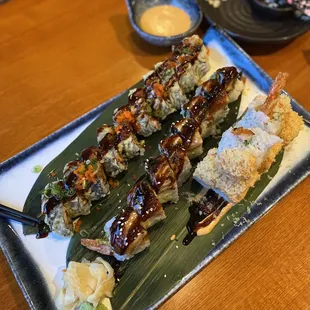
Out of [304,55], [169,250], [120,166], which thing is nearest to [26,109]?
[120,166]

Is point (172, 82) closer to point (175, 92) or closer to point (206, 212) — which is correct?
point (175, 92)

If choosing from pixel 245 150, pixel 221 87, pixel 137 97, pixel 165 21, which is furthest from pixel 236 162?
pixel 165 21

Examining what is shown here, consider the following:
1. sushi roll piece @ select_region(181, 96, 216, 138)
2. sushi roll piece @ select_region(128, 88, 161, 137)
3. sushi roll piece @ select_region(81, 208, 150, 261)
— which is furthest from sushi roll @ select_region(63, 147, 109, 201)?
sushi roll piece @ select_region(181, 96, 216, 138)

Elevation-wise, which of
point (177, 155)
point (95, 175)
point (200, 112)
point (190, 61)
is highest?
point (190, 61)

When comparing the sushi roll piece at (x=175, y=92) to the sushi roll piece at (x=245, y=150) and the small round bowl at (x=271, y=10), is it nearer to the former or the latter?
the sushi roll piece at (x=245, y=150)

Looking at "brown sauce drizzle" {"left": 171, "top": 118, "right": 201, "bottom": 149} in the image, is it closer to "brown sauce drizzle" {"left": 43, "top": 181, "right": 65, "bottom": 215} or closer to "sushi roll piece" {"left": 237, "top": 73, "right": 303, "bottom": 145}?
"sushi roll piece" {"left": 237, "top": 73, "right": 303, "bottom": 145}

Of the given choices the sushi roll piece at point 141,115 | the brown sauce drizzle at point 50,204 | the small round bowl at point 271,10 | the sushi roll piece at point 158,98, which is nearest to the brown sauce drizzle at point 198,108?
the sushi roll piece at point 158,98
